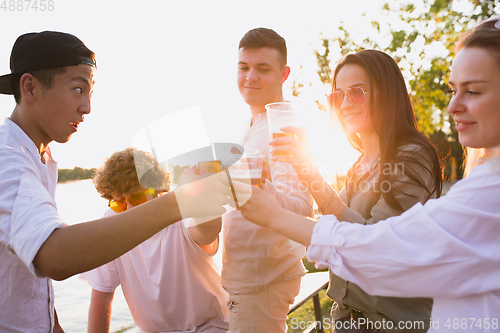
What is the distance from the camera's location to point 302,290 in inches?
171

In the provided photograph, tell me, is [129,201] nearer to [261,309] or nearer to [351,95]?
[261,309]

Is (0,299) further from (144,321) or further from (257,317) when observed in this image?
(257,317)

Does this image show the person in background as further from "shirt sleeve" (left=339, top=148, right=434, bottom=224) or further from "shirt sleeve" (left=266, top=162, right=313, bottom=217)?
"shirt sleeve" (left=339, top=148, right=434, bottom=224)

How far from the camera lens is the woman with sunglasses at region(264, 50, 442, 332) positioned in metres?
2.13

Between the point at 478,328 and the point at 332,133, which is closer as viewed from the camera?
the point at 478,328

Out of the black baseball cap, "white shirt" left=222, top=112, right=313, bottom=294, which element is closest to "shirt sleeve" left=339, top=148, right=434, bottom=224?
"white shirt" left=222, top=112, right=313, bottom=294

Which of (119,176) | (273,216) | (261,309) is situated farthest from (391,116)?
(119,176)

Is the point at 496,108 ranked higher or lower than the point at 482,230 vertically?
higher

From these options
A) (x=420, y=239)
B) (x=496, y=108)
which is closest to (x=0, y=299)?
(x=420, y=239)

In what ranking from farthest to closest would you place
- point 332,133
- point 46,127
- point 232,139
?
point 332,133
point 46,127
point 232,139

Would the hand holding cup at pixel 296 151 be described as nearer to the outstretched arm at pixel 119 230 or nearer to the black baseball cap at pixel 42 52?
the outstretched arm at pixel 119 230

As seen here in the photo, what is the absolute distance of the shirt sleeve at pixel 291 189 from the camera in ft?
7.61

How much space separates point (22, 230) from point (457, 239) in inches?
62.6

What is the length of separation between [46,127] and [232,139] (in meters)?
1.07
